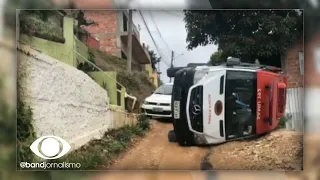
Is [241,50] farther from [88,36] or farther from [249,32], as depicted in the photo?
[88,36]

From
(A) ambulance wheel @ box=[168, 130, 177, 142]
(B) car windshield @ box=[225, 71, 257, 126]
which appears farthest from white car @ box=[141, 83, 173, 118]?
(B) car windshield @ box=[225, 71, 257, 126]

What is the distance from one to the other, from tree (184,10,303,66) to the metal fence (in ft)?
0.91

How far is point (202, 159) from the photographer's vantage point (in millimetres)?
3826

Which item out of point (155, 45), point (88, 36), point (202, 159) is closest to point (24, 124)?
point (88, 36)

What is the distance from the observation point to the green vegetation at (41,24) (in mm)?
3730

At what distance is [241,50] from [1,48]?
197 cm

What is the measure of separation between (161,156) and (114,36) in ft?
3.60

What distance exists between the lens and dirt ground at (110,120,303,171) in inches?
151

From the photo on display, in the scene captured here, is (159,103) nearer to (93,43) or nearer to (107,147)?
(107,147)

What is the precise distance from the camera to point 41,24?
12.3ft

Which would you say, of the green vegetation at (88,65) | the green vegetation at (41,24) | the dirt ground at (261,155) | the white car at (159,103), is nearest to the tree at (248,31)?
the white car at (159,103)

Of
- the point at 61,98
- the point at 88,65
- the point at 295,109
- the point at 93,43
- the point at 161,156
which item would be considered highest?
the point at 93,43

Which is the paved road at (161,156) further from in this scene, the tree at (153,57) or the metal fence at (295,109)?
the metal fence at (295,109)

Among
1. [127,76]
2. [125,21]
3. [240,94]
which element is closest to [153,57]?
[127,76]
